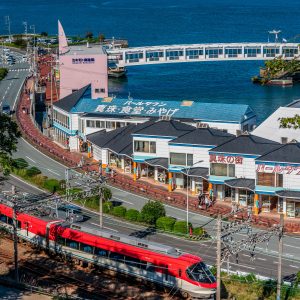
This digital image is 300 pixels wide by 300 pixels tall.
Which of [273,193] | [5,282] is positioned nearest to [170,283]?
[5,282]

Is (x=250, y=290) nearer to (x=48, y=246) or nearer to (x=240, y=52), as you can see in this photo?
(x=48, y=246)

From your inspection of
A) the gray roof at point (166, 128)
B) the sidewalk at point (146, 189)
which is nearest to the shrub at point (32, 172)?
the sidewalk at point (146, 189)

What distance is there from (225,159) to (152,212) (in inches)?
→ 299

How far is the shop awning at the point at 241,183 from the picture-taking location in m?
52.9

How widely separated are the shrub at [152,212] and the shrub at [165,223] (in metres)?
0.68

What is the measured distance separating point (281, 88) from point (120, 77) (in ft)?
94.3

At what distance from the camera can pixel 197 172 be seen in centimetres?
5603

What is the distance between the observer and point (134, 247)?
1559 inches

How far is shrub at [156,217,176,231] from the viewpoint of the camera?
48.4 meters

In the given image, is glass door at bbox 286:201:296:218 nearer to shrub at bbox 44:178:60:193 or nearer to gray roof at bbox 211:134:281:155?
gray roof at bbox 211:134:281:155

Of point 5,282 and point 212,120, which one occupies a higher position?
point 212,120

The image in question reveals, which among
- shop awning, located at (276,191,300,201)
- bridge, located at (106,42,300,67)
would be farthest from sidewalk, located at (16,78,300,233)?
bridge, located at (106,42,300,67)

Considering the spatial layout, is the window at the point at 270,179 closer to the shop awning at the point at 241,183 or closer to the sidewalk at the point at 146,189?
the shop awning at the point at 241,183

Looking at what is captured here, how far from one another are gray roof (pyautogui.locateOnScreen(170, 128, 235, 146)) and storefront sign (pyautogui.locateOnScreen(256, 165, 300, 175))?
5.18m
